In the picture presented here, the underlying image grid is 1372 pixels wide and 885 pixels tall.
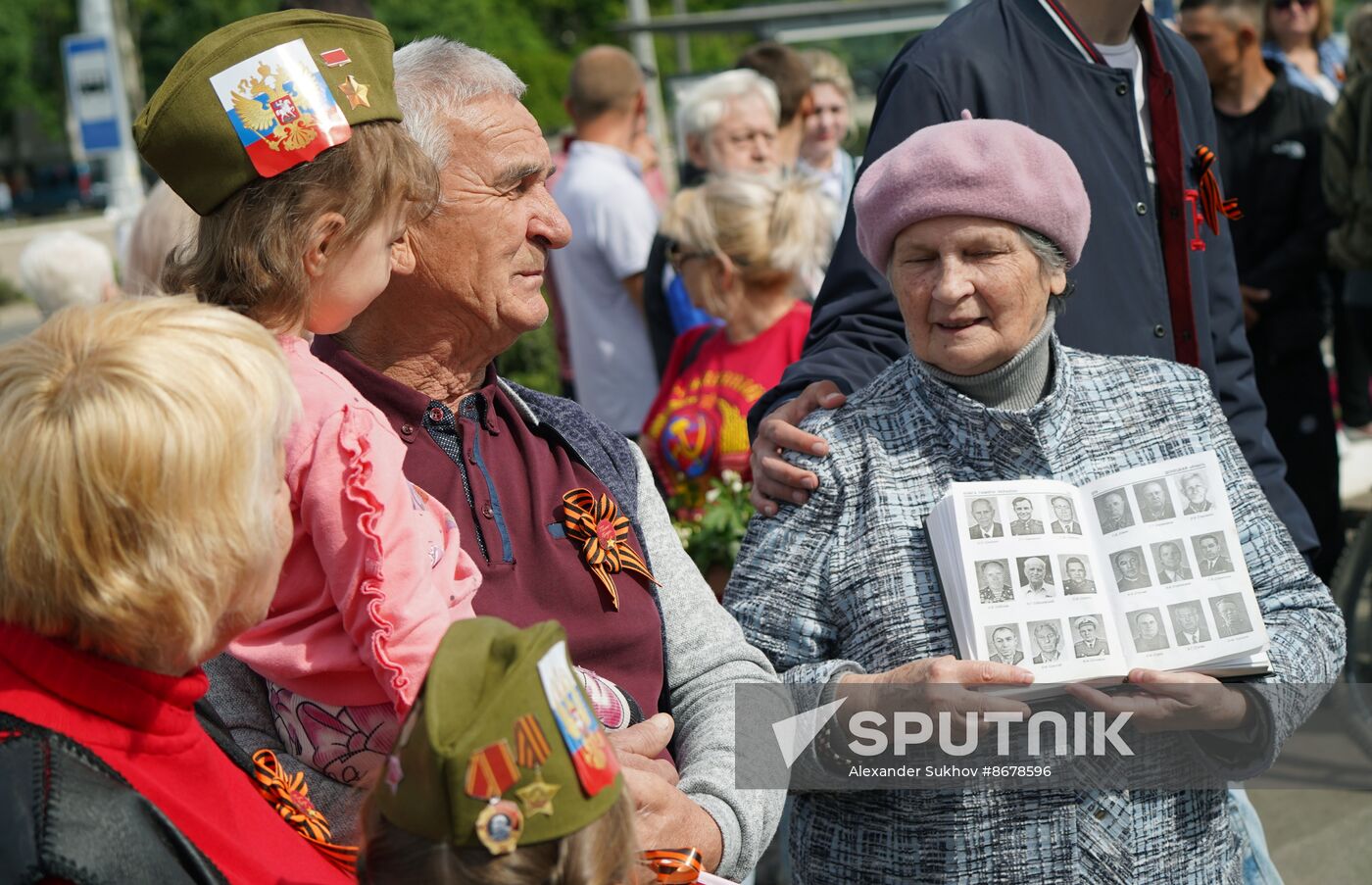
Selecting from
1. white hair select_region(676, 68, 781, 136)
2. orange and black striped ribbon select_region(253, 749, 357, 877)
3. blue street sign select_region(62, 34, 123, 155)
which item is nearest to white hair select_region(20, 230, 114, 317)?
white hair select_region(676, 68, 781, 136)

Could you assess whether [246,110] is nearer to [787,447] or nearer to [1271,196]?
[787,447]

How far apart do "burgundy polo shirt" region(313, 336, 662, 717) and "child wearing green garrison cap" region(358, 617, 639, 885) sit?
667 mm

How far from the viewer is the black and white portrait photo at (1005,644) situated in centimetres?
215

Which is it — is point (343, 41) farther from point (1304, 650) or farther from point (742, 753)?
point (1304, 650)

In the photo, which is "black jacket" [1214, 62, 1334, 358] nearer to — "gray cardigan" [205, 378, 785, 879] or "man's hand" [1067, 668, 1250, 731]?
"man's hand" [1067, 668, 1250, 731]

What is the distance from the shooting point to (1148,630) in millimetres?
2199

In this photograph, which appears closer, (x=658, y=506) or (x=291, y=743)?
(x=291, y=743)

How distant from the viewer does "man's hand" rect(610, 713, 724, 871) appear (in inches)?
76.9

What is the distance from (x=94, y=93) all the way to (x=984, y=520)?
910 cm

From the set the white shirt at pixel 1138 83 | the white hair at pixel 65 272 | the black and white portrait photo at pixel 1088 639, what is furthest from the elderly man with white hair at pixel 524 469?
the white hair at pixel 65 272

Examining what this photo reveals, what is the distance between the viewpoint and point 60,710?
4.62ft

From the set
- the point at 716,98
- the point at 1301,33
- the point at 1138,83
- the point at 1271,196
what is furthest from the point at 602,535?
the point at 1301,33

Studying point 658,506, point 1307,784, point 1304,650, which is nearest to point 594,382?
point 1307,784

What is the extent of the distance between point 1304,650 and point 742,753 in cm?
95
